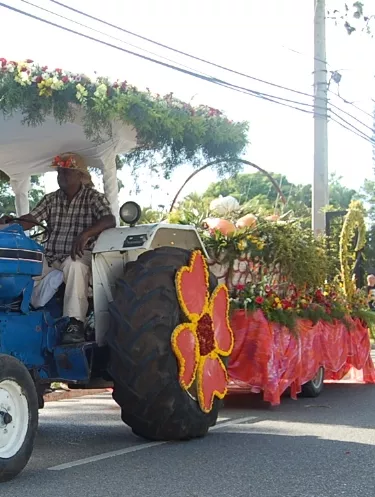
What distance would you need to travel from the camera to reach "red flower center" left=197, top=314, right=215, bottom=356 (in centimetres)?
695

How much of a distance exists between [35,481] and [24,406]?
45 cm

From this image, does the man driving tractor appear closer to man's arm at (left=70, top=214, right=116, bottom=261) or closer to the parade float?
man's arm at (left=70, top=214, right=116, bottom=261)

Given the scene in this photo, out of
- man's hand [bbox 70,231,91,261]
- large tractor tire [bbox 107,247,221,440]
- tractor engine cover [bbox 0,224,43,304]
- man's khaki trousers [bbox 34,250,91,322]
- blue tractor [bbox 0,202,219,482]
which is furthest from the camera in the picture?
man's hand [bbox 70,231,91,261]

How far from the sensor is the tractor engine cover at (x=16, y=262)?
570 centimetres

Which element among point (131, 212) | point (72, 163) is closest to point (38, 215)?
point (72, 163)

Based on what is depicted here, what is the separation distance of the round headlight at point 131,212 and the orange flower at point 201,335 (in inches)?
21.6

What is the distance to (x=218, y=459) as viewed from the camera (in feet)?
19.9

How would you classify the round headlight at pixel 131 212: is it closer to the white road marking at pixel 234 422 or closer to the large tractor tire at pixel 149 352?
the large tractor tire at pixel 149 352

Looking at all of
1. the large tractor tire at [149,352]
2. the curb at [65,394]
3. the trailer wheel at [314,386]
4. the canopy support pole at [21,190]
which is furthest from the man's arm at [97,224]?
the trailer wheel at [314,386]

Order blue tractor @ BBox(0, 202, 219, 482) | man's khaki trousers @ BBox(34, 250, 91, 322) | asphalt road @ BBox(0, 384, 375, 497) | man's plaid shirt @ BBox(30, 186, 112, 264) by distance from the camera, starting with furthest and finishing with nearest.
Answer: man's plaid shirt @ BBox(30, 186, 112, 264) < man's khaki trousers @ BBox(34, 250, 91, 322) < blue tractor @ BBox(0, 202, 219, 482) < asphalt road @ BBox(0, 384, 375, 497)

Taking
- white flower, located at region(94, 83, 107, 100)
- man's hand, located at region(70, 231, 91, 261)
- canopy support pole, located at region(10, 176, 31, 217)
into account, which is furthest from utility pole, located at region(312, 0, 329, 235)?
white flower, located at region(94, 83, 107, 100)

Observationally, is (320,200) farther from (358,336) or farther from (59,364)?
(59,364)

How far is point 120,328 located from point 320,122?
Answer: 12690 mm

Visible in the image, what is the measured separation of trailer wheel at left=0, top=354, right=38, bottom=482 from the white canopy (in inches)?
81.9
